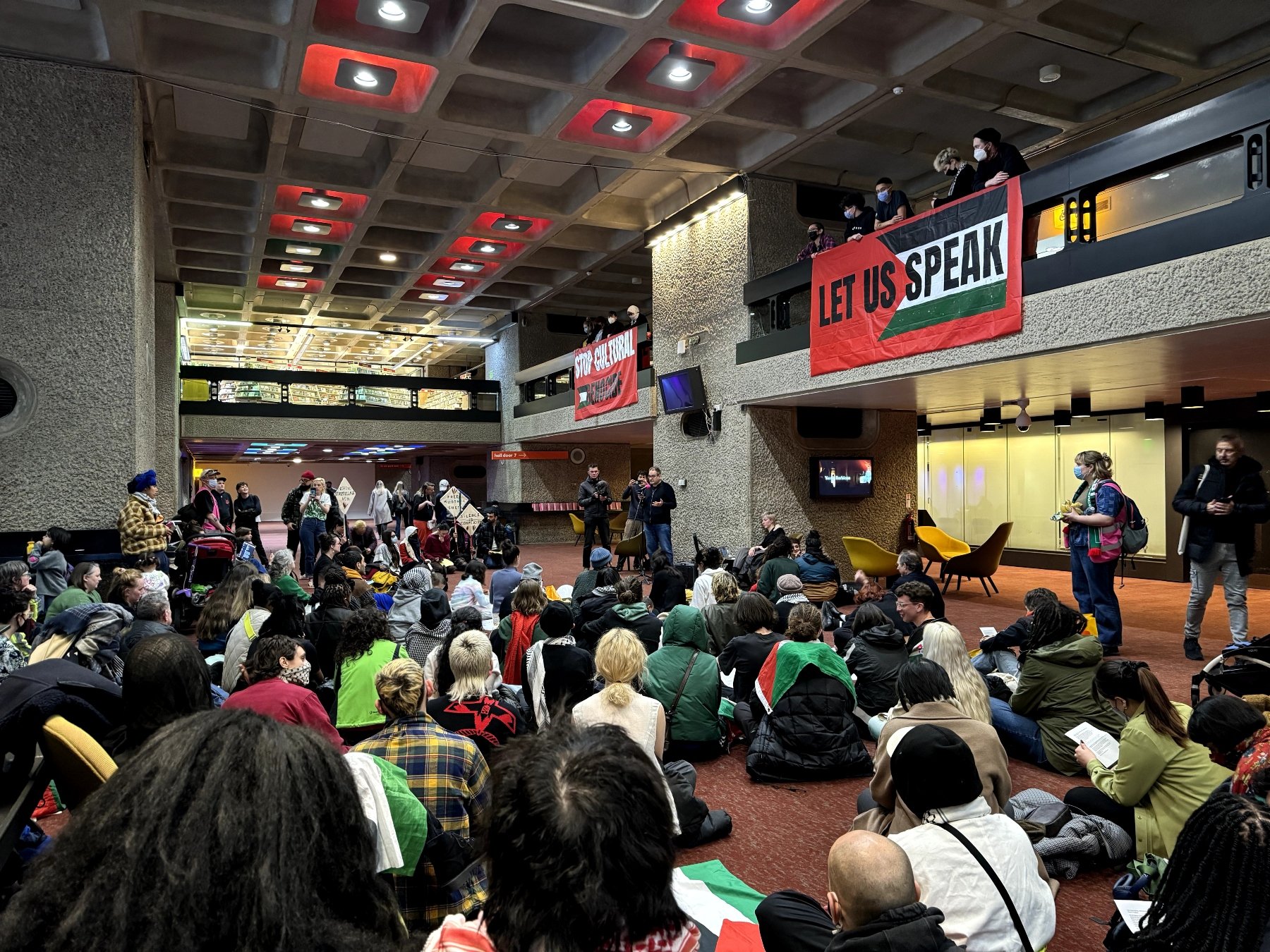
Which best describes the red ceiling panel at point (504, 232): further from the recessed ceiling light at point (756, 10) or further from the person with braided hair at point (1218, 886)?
the person with braided hair at point (1218, 886)

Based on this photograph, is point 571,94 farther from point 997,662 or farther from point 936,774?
point 936,774

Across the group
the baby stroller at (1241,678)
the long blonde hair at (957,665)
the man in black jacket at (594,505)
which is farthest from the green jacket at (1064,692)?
the man in black jacket at (594,505)

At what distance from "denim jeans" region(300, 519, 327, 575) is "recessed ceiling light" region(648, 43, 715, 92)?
765cm

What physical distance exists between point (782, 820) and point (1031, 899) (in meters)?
1.86

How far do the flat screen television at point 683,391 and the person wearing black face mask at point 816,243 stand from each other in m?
2.42

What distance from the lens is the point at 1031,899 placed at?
190cm

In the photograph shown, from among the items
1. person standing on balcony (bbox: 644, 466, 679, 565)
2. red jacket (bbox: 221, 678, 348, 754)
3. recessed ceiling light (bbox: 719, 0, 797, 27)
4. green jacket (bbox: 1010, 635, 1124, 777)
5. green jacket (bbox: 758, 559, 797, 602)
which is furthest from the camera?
person standing on balcony (bbox: 644, 466, 679, 565)

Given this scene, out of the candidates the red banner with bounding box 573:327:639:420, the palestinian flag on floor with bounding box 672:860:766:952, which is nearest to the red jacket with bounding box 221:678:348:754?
the palestinian flag on floor with bounding box 672:860:766:952

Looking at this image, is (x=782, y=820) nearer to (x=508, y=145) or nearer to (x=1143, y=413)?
(x=508, y=145)

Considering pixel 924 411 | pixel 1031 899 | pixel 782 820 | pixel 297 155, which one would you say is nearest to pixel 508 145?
pixel 297 155

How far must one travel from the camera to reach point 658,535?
11.8m

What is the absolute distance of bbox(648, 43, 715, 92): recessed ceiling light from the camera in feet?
28.1

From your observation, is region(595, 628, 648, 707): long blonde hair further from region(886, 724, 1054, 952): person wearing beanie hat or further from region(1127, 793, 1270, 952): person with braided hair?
region(1127, 793, 1270, 952): person with braided hair

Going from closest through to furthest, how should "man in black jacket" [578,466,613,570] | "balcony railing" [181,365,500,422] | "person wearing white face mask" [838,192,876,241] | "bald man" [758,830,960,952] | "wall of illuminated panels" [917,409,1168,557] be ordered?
"bald man" [758,830,960,952], "person wearing white face mask" [838,192,876,241], "wall of illuminated panels" [917,409,1168,557], "man in black jacket" [578,466,613,570], "balcony railing" [181,365,500,422]
